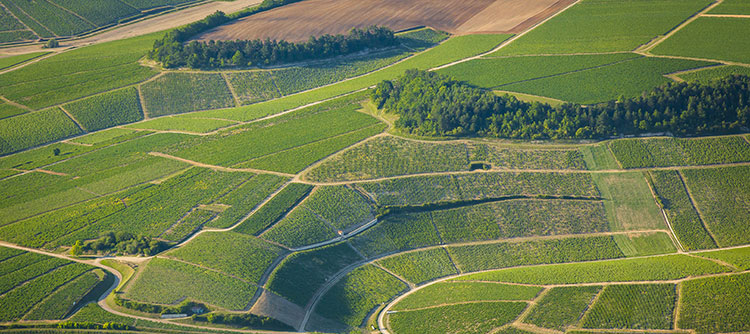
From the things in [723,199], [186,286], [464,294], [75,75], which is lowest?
[464,294]

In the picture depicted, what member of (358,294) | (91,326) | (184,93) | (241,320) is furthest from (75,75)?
(358,294)

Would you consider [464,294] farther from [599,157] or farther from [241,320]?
[599,157]

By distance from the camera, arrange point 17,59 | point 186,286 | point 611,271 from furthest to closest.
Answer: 1. point 17,59
2. point 611,271
3. point 186,286

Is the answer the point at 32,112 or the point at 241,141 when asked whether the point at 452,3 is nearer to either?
the point at 241,141

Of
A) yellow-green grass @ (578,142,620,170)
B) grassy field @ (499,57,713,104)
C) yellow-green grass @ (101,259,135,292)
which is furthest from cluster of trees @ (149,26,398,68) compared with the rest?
yellow-green grass @ (101,259,135,292)

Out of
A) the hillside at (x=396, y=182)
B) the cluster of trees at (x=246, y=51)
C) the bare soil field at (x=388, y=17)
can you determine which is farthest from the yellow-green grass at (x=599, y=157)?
the cluster of trees at (x=246, y=51)

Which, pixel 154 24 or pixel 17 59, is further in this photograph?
pixel 154 24
